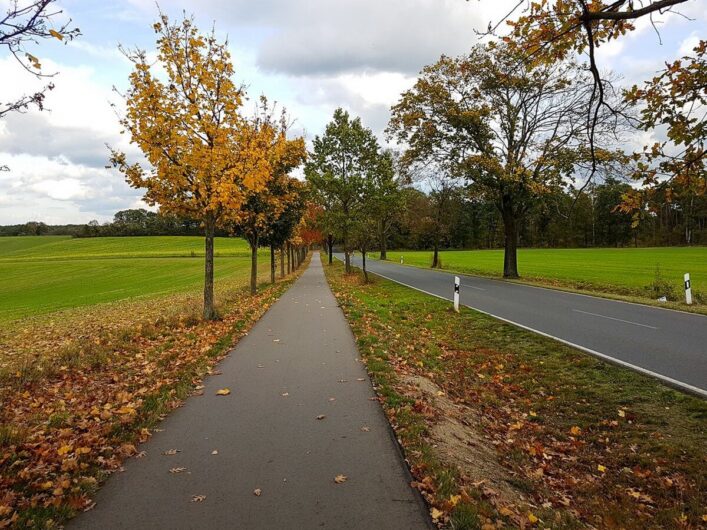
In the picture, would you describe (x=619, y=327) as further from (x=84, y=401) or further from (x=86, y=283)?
(x=86, y=283)

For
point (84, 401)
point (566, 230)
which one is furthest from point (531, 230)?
point (84, 401)

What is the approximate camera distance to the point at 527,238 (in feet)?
364

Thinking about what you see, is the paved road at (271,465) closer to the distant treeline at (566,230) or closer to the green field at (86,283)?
the green field at (86,283)

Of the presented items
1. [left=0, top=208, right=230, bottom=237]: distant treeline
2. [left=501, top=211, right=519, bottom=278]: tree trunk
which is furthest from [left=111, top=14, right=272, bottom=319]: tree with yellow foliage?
[left=0, top=208, right=230, bottom=237]: distant treeline

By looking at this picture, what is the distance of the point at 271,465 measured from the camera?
4.10 m

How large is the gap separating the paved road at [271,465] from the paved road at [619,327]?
5094 mm

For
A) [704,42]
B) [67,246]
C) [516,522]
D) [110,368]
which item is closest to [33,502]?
[516,522]

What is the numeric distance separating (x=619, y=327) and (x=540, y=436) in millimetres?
7059

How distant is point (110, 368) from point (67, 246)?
102534 mm

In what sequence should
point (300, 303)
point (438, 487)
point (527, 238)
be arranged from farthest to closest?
point (527, 238) < point (300, 303) < point (438, 487)

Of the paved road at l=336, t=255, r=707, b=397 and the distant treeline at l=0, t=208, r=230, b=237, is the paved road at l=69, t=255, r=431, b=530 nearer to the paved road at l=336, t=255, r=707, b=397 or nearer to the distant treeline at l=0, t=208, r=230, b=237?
the paved road at l=336, t=255, r=707, b=397

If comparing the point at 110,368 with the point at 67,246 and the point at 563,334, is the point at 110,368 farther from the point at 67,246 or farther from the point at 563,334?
the point at 67,246

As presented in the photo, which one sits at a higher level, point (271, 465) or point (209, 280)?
point (209, 280)

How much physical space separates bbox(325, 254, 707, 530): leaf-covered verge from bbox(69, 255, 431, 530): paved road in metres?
0.34
